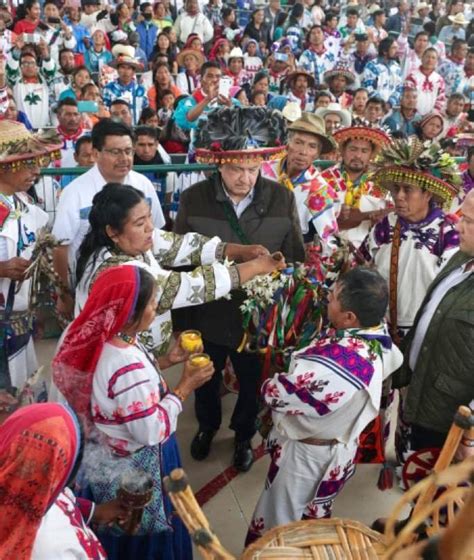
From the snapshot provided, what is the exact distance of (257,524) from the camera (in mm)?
2811

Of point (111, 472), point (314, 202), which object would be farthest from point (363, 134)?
point (111, 472)

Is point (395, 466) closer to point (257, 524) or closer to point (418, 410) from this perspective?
point (418, 410)

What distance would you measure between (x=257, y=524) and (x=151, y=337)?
1062 mm

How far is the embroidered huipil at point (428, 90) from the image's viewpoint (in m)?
9.71

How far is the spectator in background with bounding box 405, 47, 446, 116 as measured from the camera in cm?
Result: 972

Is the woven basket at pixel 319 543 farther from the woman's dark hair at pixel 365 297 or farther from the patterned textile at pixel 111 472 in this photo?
the woman's dark hair at pixel 365 297

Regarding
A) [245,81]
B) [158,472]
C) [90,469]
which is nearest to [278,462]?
[158,472]

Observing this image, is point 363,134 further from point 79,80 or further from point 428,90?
point 428,90

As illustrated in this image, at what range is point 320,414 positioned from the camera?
96.0 inches

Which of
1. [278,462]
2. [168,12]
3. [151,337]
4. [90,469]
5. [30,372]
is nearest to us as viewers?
[90,469]

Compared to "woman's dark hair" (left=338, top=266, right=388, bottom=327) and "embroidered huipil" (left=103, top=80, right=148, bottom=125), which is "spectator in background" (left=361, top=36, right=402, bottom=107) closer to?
"embroidered huipil" (left=103, top=80, right=148, bottom=125)

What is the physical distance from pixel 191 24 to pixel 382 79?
3974 millimetres

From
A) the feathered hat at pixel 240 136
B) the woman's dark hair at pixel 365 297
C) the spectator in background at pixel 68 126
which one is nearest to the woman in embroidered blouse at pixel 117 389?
the woman's dark hair at pixel 365 297

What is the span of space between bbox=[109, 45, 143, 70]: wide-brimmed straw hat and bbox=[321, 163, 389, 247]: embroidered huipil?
4670 millimetres
